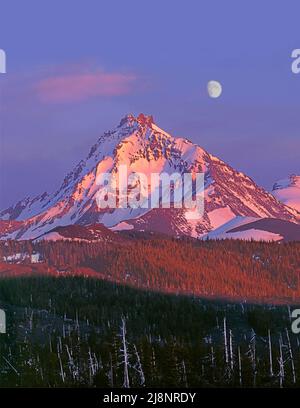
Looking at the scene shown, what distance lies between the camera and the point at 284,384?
183 metres
